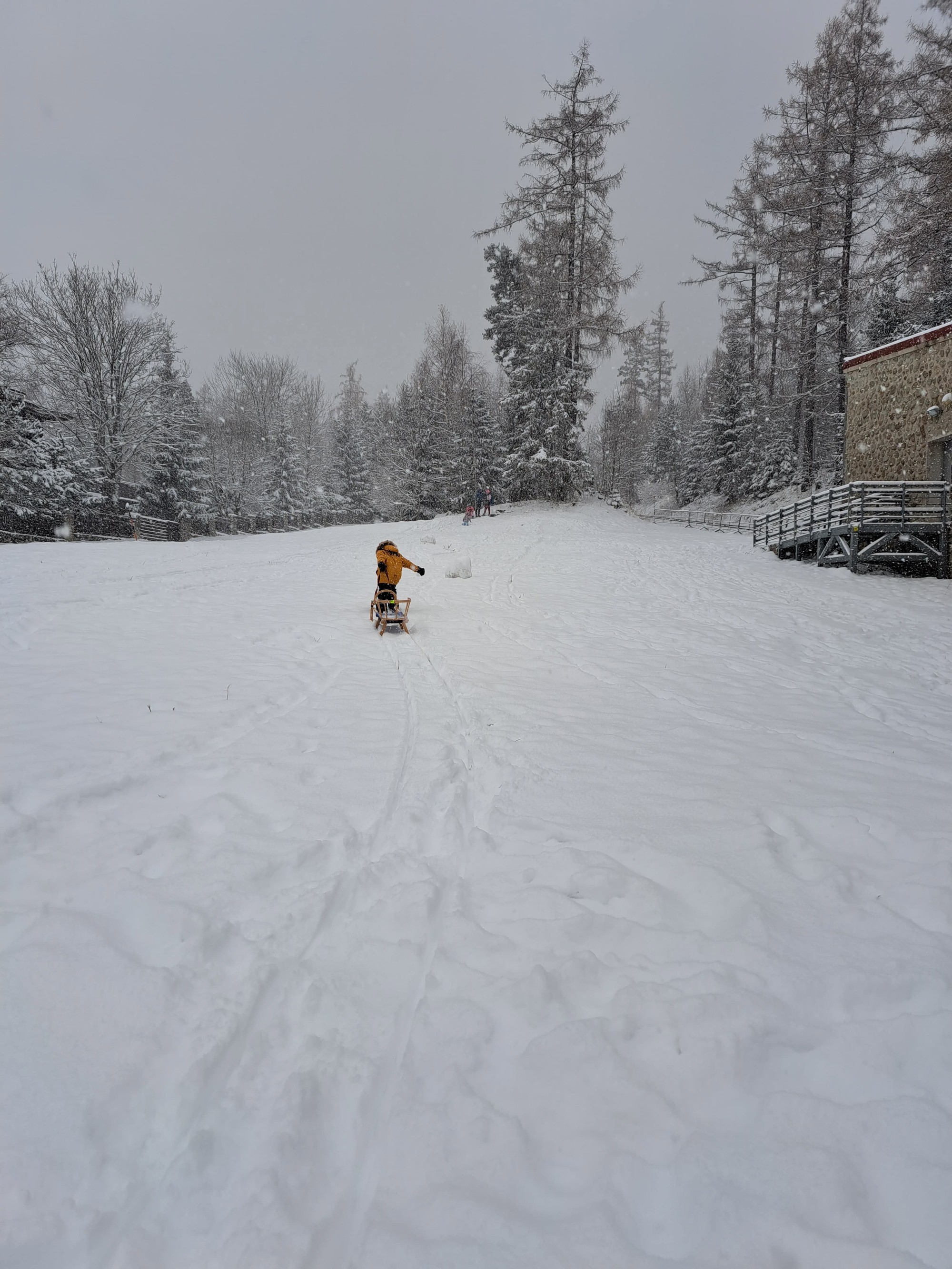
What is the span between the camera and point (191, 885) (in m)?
2.67

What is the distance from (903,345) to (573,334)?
49.0ft

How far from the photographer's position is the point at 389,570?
8.66 metres

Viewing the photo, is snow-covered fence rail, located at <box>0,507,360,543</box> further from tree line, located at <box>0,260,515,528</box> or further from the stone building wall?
the stone building wall

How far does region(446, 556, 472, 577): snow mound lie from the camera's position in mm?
14047

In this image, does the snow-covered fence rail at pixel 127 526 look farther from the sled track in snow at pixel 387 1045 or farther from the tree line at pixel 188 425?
the sled track in snow at pixel 387 1045

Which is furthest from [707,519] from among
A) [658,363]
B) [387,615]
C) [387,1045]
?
[387,1045]

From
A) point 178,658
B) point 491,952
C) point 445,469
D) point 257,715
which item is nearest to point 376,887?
point 491,952

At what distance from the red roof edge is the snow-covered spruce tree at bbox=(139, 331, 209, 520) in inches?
1098

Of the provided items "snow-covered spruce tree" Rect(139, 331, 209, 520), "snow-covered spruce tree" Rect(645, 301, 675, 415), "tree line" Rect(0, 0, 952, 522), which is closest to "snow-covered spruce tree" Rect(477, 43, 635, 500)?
"tree line" Rect(0, 0, 952, 522)

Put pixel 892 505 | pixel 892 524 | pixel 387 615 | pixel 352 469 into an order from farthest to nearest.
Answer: pixel 352 469 → pixel 892 505 → pixel 892 524 → pixel 387 615

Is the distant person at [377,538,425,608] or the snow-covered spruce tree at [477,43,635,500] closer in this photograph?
the distant person at [377,538,425,608]

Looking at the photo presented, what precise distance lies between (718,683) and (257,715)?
15.8 feet

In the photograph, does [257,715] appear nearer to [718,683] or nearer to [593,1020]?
[593,1020]

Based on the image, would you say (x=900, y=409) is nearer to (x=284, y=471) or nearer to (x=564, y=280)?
(x=564, y=280)
